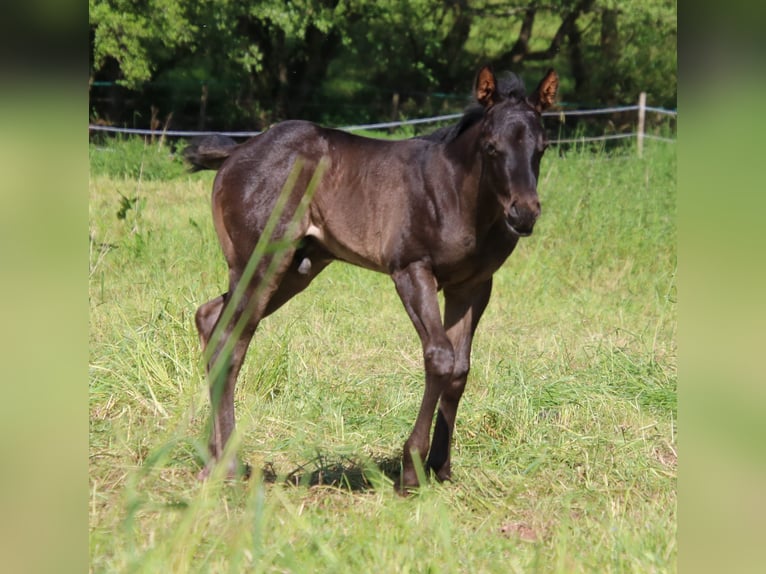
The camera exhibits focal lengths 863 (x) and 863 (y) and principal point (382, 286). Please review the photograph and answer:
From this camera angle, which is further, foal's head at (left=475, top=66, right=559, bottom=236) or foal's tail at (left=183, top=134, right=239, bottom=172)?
foal's tail at (left=183, top=134, right=239, bottom=172)

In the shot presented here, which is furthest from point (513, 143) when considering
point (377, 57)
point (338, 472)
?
point (377, 57)

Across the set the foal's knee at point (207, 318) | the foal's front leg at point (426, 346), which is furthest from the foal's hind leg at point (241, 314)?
the foal's front leg at point (426, 346)

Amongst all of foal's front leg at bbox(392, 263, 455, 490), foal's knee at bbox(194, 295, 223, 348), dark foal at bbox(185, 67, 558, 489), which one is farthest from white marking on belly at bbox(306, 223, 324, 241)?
foal's knee at bbox(194, 295, 223, 348)

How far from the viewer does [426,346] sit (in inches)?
182

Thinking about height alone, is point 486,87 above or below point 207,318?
above

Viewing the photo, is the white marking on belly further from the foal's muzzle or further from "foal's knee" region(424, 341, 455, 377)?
the foal's muzzle

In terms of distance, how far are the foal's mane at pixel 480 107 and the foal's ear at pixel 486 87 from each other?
37 millimetres

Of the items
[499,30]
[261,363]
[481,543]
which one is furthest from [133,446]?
[499,30]

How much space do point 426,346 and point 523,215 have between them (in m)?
0.94

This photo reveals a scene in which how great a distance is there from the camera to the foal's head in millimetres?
4164

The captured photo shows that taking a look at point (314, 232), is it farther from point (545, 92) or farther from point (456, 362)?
point (545, 92)

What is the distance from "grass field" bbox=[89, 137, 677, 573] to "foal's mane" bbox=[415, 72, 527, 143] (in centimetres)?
181

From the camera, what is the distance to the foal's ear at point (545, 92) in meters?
4.63
